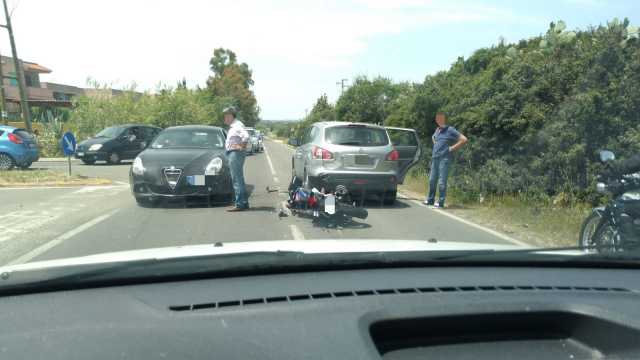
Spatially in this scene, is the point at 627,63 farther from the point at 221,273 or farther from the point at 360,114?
the point at 360,114

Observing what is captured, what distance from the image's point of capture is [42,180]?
16.0 metres

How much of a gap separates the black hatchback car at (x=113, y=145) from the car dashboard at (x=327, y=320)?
21.9 m

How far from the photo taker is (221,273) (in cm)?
293

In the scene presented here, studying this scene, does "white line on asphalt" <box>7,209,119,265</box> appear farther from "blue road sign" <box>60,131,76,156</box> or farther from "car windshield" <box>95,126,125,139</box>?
"car windshield" <box>95,126,125,139</box>

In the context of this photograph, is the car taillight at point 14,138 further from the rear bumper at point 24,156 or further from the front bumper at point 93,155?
the front bumper at point 93,155

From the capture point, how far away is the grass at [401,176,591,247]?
8.79m

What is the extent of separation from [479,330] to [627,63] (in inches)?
433

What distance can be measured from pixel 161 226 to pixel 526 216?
6.47 metres

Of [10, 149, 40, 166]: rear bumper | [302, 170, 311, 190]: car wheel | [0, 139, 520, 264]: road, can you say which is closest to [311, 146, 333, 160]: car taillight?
[302, 170, 311, 190]: car wheel

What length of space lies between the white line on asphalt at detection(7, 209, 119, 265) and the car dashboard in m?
4.56

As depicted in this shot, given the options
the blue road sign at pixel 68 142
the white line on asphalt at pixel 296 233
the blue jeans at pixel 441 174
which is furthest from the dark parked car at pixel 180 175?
the blue road sign at pixel 68 142

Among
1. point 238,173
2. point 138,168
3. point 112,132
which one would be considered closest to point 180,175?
point 138,168

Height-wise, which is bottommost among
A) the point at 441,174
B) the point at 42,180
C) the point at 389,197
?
the point at 42,180

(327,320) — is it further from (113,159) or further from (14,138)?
(113,159)
